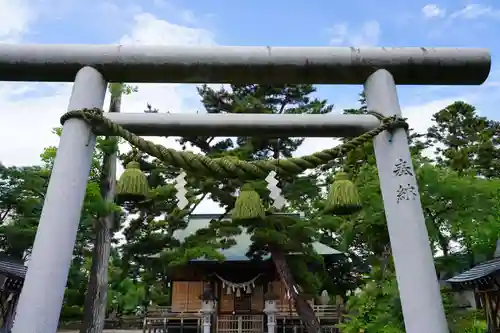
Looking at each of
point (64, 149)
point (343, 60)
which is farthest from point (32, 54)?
point (343, 60)

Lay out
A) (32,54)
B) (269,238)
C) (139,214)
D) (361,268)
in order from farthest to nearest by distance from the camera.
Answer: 1. (361,268)
2. (139,214)
3. (269,238)
4. (32,54)

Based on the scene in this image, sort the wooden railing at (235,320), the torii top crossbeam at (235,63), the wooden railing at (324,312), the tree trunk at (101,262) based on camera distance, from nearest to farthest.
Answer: the torii top crossbeam at (235,63), the tree trunk at (101,262), the wooden railing at (324,312), the wooden railing at (235,320)

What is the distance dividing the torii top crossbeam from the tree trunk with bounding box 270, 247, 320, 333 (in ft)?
31.5

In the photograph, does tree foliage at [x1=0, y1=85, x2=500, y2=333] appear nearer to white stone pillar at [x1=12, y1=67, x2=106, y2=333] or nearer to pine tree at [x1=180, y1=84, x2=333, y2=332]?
pine tree at [x1=180, y1=84, x2=333, y2=332]

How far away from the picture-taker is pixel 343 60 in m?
2.67

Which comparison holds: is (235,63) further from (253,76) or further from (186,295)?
(186,295)

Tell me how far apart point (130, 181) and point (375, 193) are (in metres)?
5.91

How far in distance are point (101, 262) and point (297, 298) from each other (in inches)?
214

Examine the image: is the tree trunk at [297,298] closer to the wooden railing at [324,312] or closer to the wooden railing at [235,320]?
the wooden railing at [324,312]

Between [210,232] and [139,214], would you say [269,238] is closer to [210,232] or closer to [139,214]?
[210,232]

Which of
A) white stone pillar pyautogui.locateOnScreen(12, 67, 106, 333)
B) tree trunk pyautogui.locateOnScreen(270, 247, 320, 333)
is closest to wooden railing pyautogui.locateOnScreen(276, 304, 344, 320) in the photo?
tree trunk pyautogui.locateOnScreen(270, 247, 320, 333)

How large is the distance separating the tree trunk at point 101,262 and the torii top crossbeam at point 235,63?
7.71 m

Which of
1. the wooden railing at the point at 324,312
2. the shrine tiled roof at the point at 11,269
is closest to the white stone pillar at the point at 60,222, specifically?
the shrine tiled roof at the point at 11,269

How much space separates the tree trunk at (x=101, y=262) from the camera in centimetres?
931
